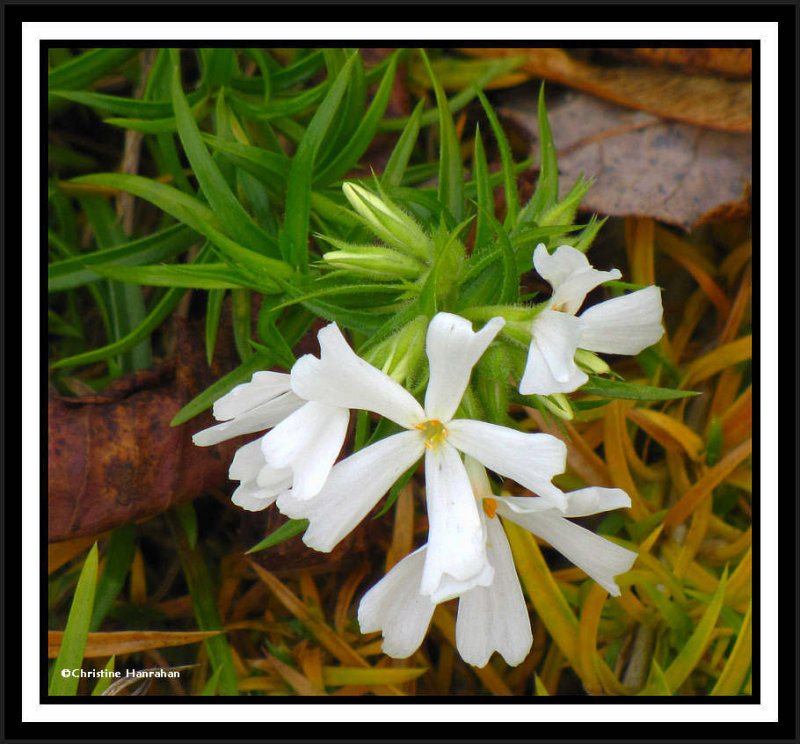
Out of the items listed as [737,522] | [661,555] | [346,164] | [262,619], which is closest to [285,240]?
[346,164]

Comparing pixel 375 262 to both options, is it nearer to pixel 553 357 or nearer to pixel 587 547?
pixel 553 357

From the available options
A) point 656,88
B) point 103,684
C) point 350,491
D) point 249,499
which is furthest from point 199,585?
point 656,88

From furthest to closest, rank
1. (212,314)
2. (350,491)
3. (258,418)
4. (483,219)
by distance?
(212,314) < (483,219) < (258,418) < (350,491)

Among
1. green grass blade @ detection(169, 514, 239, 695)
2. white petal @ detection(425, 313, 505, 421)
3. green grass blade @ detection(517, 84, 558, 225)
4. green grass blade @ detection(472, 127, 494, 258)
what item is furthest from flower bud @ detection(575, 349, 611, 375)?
green grass blade @ detection(169, 514, 239, 695)

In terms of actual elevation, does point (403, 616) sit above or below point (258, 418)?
below

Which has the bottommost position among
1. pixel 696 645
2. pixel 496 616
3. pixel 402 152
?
pixel 696 645

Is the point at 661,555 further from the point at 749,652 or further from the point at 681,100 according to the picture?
the point at 681,100

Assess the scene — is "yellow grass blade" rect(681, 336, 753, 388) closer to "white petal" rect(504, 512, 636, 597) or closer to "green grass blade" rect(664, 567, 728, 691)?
"green grass blade" rect(664, 567, 728, 691)
